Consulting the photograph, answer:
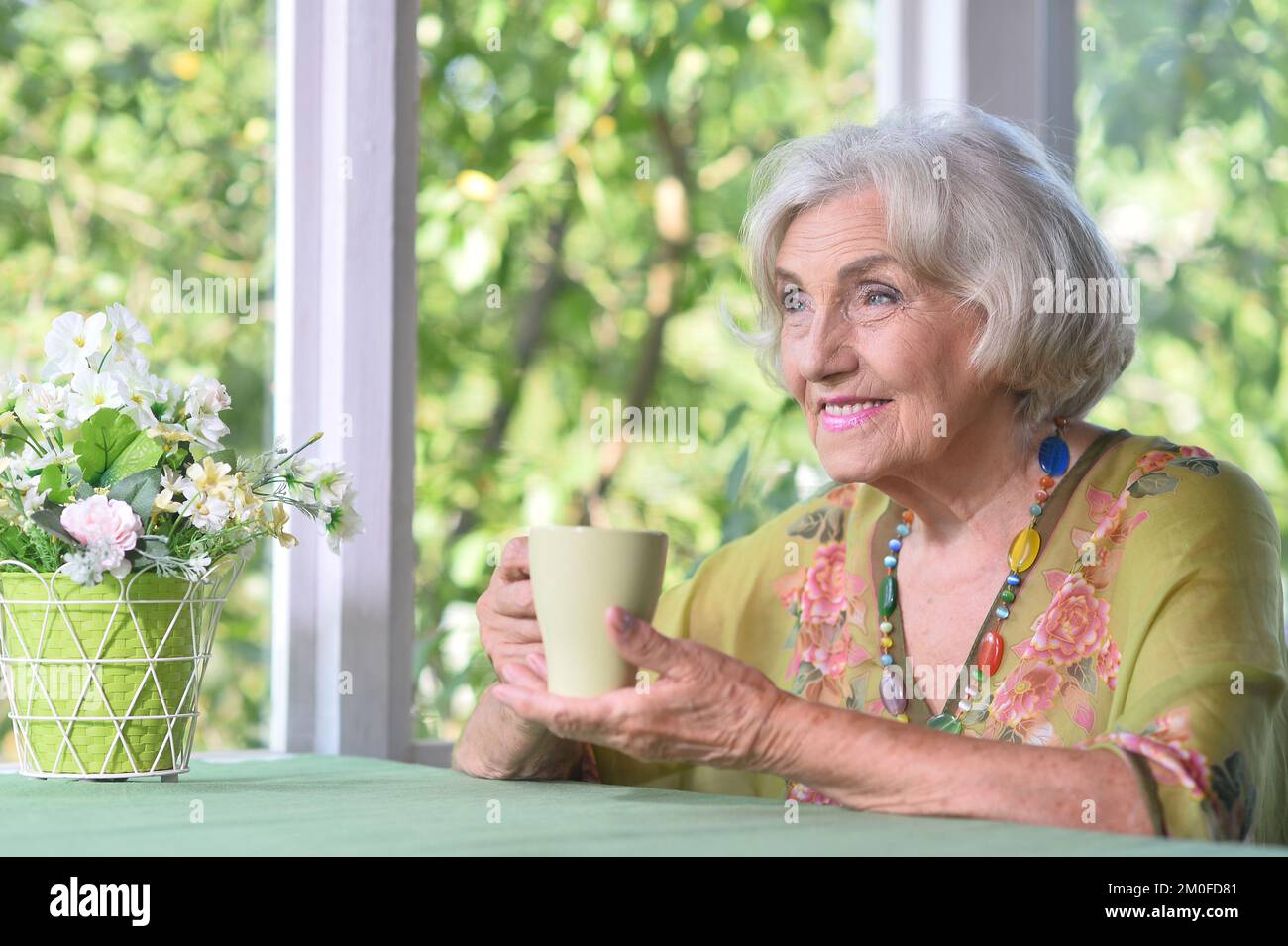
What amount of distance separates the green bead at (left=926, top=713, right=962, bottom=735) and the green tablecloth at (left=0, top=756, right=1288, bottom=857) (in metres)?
0.32

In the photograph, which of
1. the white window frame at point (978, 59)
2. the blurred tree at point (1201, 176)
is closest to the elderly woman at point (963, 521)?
the white window frame at point (978, 59)

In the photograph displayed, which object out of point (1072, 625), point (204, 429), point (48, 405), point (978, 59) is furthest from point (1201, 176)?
point (48, 405)

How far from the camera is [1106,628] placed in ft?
4.50

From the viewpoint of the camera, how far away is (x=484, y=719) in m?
1.42

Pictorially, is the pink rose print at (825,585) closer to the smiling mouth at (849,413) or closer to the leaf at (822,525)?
the leaf at (822,525)

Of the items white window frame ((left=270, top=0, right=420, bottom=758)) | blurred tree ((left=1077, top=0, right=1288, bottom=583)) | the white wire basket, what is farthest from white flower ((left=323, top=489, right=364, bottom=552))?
blurred tree ((left=1077, top=0, right=1288, bottom=583))

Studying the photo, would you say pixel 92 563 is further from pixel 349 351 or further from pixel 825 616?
pixel 825 616

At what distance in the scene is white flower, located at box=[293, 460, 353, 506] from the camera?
134 centimetres

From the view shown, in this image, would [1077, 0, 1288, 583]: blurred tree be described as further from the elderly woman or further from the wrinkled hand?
the wrinkled hand

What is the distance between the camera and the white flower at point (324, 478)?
134cm

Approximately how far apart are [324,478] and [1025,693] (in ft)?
2.30

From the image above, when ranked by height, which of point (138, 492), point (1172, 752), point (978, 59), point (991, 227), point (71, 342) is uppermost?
point (978, 59)
